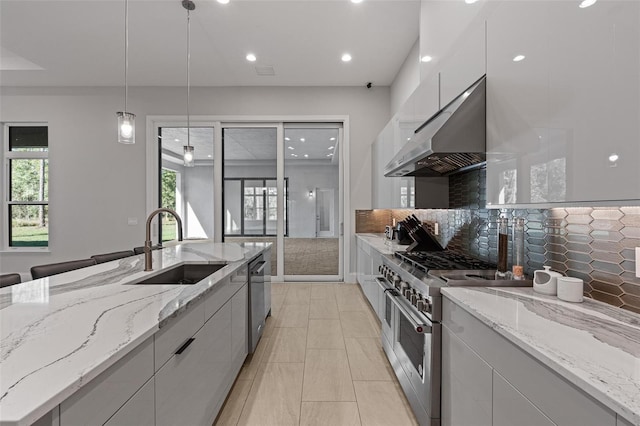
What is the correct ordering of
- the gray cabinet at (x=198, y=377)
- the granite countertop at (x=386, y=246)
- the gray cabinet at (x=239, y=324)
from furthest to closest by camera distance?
the granite countertop at (x=386, y=246)
the gray cabinet at (x=239, y=324)
the gray cabinet at (x=198, y=377)

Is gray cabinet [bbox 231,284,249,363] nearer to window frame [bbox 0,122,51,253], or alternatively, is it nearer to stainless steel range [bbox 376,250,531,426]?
stainless steel range [bbox 376,250,531,426]

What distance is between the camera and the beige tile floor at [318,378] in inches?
73.1

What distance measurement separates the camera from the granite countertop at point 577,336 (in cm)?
68

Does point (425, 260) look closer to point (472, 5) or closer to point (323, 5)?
point (472, 5)

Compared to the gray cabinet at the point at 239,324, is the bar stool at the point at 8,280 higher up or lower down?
higher up

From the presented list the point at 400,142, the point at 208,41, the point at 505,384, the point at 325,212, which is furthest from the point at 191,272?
the point at 325,212

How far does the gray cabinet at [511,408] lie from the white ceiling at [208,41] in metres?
3.33

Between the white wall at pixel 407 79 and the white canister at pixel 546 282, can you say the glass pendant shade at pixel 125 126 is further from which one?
the white wall at pixel 407 79

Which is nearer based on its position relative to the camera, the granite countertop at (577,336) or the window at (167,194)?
the granite countertop at (577,336)

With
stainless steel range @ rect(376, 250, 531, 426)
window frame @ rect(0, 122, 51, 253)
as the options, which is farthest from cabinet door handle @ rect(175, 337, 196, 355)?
window frame @ rect(0, 122, 51, 253)

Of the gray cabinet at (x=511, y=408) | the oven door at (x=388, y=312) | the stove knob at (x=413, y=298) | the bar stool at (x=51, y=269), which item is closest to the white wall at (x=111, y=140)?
the oven door at (x=388, y=312)

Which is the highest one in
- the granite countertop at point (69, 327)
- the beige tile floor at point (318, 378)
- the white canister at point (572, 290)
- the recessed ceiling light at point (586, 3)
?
the recessed ceiling light at point (586, 3)

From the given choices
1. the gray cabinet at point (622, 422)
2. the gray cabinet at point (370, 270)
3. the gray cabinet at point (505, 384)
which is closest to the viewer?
the gray cabinet at point (622, 422)

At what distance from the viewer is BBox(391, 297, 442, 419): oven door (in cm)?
153
